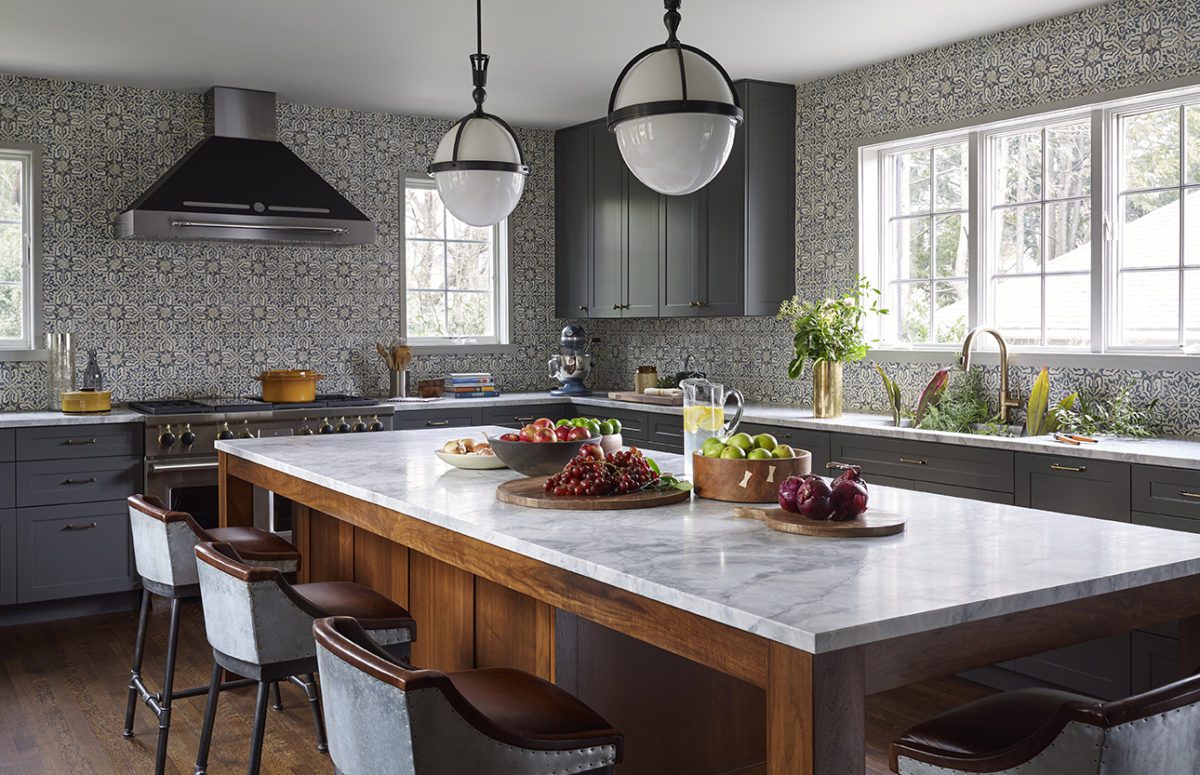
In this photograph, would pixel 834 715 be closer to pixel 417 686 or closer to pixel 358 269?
pixel 417 686

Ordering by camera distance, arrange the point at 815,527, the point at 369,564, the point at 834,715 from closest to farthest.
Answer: the point at 834,715 → the point at 815,527 → the point at 369,564

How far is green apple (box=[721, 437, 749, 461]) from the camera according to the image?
104 inches

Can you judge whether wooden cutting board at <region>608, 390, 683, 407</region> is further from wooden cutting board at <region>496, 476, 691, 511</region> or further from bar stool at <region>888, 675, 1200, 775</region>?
bar stool at <region>888, 675, 1200, 775</region>

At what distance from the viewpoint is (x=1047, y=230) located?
15.4ft

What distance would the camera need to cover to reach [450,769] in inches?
66.6

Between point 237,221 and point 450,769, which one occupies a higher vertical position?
point 237,221

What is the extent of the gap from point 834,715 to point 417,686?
0.61 metres

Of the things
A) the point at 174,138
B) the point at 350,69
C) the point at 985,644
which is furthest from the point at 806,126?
the point at 985,644

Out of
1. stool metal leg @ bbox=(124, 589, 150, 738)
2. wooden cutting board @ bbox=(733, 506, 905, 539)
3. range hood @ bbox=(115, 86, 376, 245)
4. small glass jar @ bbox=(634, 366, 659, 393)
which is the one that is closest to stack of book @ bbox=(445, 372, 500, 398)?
small glass jar @ bbox=(634, 366, 659, 393)

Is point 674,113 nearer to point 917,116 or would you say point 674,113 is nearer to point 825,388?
point 825,388

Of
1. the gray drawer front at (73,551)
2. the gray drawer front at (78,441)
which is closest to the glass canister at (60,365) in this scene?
the gray drawer front at (78,441)

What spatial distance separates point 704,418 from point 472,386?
3.58 meters

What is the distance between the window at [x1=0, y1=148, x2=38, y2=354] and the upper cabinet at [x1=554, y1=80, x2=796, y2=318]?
9.81 ft

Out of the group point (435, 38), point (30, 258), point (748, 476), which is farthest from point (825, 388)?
point (30, 258)
